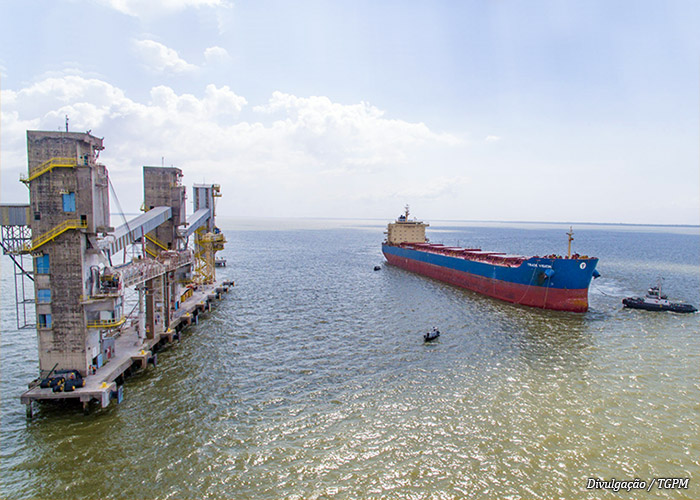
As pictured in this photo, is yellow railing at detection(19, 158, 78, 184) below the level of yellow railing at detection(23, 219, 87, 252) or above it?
above

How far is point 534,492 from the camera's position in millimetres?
13977

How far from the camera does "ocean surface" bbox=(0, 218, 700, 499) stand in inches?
577

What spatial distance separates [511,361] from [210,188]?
37500 mm

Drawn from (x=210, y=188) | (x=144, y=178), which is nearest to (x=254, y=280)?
(x=210, y=188)

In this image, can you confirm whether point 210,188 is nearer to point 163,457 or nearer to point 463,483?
point 163,457

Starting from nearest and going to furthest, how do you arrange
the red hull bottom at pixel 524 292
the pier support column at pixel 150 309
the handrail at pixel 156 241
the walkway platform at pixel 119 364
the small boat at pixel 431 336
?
1. the walkway platform at pixel 119 364
2. the pier support column at pixel 150 309
3. the small boat at pixel 431 336
4. the handrail at pixel 156 241
5. the red hull bottom at pixel 524 292

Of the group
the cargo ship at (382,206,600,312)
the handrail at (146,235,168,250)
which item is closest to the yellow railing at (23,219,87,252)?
the handrail at (146,235,168,250)

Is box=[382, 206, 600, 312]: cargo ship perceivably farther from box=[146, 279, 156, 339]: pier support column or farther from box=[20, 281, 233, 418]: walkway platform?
box=[146, 279, 156, 339]: pier support column

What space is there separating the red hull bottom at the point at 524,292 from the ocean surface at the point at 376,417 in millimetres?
4201

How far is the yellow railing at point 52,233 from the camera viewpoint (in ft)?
61.6

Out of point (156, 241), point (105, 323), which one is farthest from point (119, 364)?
point (156, 241)

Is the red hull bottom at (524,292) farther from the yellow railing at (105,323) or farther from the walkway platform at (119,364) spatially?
the yellow railing at (105,323)

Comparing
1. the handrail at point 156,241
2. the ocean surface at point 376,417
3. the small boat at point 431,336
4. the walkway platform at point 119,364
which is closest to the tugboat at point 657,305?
the ocean surface at point 376,417

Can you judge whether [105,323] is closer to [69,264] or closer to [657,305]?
[69,264]
